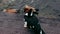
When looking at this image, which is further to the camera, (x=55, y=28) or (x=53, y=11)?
(x=53, y=11)

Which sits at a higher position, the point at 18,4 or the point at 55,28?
the point at 18,4

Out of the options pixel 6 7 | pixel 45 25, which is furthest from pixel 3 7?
pixel 45 25

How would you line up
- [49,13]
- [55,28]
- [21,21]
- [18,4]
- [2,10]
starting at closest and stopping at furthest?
[55,28] → [21,21] → [49,13] → [2,10] → [18,4]

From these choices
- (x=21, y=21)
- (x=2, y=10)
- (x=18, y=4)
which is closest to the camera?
(x=21, y=21)

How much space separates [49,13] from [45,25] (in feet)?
3.32

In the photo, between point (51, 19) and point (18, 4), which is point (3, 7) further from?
point (51, 19)

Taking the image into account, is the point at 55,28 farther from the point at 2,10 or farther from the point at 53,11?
the point at 2,10

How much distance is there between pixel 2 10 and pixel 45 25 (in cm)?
196

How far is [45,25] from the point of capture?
612cm

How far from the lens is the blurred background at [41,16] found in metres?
5.93

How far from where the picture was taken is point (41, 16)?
6785mm

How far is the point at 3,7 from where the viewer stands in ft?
25.3

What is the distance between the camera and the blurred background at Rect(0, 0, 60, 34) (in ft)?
19.4

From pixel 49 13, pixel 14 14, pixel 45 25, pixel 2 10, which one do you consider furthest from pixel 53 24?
pixel 2 10
